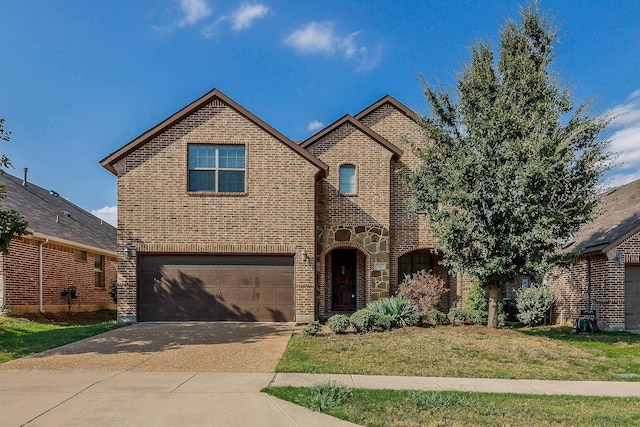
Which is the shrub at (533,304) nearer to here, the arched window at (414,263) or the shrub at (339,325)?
the arched window at (414,263)

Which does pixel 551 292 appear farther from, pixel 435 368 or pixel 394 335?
pixel 435 368

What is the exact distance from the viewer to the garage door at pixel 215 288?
46.6ft

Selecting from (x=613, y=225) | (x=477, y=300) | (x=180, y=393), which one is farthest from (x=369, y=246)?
(x=180, y=393)

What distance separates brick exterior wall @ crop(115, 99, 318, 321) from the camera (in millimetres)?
14195

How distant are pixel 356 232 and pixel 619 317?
9311 millimetres

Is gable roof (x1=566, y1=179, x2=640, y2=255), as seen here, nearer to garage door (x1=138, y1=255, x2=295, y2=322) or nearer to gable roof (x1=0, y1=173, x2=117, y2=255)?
garage door (x1=138, y1=255, x2=295, y2=322)

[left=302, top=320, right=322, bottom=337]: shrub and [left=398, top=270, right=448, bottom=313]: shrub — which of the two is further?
[left=398, top=270, right=448, bottom=313]: shrub

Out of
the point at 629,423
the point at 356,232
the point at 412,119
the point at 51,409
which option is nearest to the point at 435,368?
the point at 629,423

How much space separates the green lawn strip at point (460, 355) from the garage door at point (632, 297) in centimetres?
324

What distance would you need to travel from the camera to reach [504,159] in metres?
12.1

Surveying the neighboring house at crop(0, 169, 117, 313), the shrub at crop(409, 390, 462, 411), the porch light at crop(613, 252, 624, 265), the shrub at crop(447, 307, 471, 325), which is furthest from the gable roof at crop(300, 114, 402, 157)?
the shrub at crop(409, 390, 462, 411)

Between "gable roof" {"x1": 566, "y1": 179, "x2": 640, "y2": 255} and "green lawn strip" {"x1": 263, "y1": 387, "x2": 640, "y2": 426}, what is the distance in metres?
8.49

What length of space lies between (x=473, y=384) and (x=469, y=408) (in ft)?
4.93

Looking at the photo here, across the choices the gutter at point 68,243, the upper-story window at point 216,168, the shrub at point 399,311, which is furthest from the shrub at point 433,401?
the gutter at point 68,243
